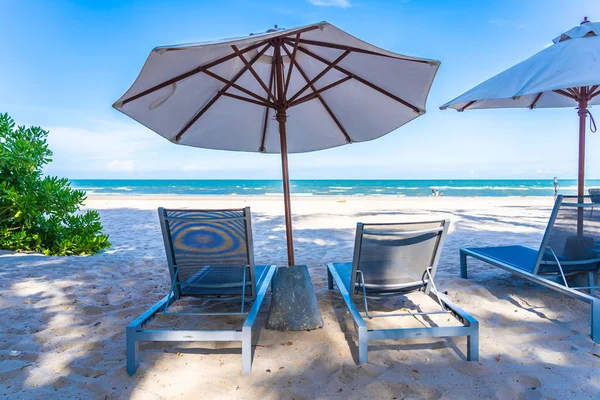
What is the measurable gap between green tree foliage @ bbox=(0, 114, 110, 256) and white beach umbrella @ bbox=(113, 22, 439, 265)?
3.06 meters

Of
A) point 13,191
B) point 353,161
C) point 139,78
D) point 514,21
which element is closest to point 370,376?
point 139,78

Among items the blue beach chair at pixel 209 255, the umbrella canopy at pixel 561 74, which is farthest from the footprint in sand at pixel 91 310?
the umbrella canopy at pixel 561 74

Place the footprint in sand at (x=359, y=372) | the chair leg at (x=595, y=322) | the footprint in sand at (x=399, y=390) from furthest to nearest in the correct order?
the chair leg at (x=595, y=322) → the footprint in sand at (x=359, y=372) → the footprint in sand at (x=399, y=390)

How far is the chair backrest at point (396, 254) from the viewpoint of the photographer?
2.43 meters

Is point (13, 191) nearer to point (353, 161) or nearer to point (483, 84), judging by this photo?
point (483, 84)

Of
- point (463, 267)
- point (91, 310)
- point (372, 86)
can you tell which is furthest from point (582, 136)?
point (91, 310)

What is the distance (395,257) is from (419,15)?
39.1 feet

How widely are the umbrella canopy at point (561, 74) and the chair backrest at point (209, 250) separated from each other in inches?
98.5

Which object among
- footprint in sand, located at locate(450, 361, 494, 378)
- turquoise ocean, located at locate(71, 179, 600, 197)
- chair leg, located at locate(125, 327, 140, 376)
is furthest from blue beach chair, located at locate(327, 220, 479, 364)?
turquoise ocean, located at locate(71, 179, 600, 197)

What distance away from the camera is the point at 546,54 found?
3.37 metres

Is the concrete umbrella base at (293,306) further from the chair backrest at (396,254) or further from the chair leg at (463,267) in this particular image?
the chair leg at (463,267)

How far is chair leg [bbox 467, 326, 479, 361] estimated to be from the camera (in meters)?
2.18

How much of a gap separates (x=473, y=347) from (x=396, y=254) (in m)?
0.75

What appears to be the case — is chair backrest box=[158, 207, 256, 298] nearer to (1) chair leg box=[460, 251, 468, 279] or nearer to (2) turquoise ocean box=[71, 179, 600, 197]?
(1) chair leg box=[460, 251, 468, 279]
